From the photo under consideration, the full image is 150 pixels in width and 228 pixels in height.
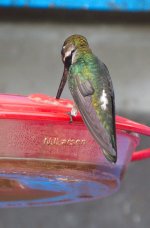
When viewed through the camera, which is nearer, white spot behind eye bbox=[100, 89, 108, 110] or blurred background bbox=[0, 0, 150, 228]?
white spot behind eye bbox=[100, 89, 108, 110]

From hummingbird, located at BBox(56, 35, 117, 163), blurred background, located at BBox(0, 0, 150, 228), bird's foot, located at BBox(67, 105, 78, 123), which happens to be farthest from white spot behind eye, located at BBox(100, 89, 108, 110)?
blurred background, located at BBox(0, 0, 150, 228)

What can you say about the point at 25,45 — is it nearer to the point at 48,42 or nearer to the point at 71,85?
the point at 48,42

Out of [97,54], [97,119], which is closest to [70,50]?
[97,119]

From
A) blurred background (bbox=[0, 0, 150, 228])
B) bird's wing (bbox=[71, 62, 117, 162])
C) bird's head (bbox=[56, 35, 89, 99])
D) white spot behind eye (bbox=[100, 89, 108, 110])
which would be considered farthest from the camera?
blurred background (bbox=[0, 0, 150, 228])

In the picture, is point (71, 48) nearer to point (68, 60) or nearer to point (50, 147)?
point (68, 60)

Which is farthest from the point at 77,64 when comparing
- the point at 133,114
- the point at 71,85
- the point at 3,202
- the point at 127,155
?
the point at 133,114

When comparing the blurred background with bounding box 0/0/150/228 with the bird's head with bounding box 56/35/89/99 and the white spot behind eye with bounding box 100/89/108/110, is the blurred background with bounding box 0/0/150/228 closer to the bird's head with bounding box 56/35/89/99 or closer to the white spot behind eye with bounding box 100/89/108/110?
the bird's head with bounding box 56/35/89/99

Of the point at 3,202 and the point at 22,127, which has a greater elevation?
the point at 22,127
